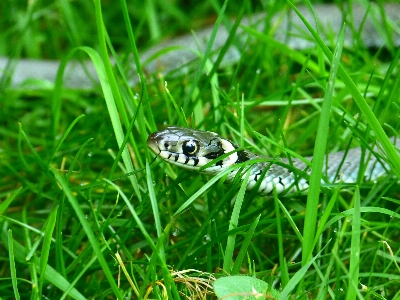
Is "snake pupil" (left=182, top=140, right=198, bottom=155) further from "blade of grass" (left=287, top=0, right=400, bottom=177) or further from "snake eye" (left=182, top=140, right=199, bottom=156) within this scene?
"blade of grass" (left=287, top=0, right=400, bottom=177)

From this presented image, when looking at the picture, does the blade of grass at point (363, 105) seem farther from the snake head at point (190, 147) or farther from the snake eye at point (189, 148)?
the snake eye at point (189, 148)

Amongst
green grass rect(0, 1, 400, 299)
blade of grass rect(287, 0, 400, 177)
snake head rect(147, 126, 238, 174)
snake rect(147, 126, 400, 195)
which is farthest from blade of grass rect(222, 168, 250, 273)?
blade of grass rect(287, 0, 400, 177)

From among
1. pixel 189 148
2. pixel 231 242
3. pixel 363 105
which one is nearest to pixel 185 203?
pixel 231 242

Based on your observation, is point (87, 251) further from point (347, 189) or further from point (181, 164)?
point (347, 189)

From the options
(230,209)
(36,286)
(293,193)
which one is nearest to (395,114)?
(293,193)

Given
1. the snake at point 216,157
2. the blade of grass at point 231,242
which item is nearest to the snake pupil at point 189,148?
the snake at point 216,157

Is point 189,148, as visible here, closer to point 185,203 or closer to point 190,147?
point 190,147
